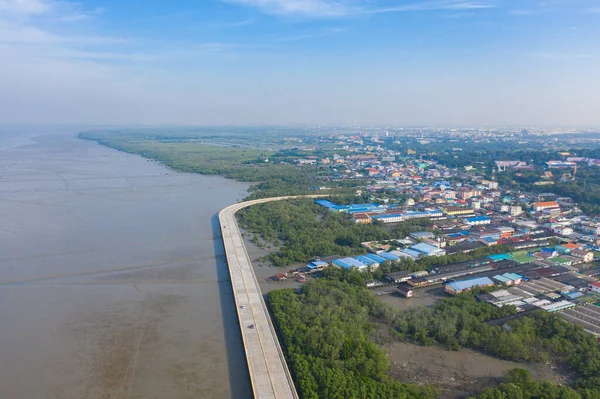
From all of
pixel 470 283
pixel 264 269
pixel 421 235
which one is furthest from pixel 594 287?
pixel 264 269

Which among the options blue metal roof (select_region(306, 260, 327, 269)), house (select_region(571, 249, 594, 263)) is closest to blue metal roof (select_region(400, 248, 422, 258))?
blue metal roof (select_region(306, 260, 327, 269))

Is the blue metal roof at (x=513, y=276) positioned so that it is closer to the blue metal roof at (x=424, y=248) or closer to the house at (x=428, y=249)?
the house at (x=428, y=249)

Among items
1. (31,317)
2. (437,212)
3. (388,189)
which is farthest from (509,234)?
(31,317)

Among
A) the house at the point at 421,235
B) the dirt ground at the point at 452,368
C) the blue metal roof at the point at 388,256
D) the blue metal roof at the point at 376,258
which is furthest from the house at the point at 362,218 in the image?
the dirt ground at the point at 452,368

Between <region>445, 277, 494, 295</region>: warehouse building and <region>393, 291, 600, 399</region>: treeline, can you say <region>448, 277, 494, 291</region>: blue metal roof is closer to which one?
<region>445, 277, 494, 295</region>: warehouse building

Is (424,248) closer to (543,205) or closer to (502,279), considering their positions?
(502,279)

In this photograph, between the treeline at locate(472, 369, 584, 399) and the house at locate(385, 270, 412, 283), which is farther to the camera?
the house at locate(385, 270, 412, 283)
